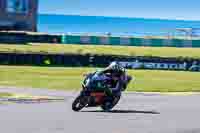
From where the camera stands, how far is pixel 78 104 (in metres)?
19.6

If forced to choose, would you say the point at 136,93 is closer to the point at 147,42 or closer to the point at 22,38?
the point at 22,38

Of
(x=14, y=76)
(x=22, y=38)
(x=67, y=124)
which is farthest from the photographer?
(x=22, y=38)

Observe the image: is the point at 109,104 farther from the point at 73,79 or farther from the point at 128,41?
the point at 128,41

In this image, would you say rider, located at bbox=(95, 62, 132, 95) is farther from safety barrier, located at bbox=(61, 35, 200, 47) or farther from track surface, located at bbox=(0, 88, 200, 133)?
safety barrier, located at bbox=(61, 35, 200, 47)

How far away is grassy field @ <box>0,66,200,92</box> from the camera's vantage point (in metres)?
30.6

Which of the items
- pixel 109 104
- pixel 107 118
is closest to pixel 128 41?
pixel 109 104

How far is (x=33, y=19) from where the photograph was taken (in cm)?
9031

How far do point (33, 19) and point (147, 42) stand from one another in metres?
22.5

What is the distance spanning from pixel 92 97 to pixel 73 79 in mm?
14779

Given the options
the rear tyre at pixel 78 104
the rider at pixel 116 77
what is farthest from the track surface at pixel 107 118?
the rider at pixel 116 77

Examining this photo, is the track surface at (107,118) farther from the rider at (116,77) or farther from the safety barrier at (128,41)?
the safety barrier at (128,41)

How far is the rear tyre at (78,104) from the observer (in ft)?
63.6

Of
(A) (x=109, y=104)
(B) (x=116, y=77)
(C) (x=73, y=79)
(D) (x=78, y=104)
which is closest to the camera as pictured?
(D) (x=78, y=104)

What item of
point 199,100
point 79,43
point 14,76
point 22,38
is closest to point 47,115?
point 199,100
